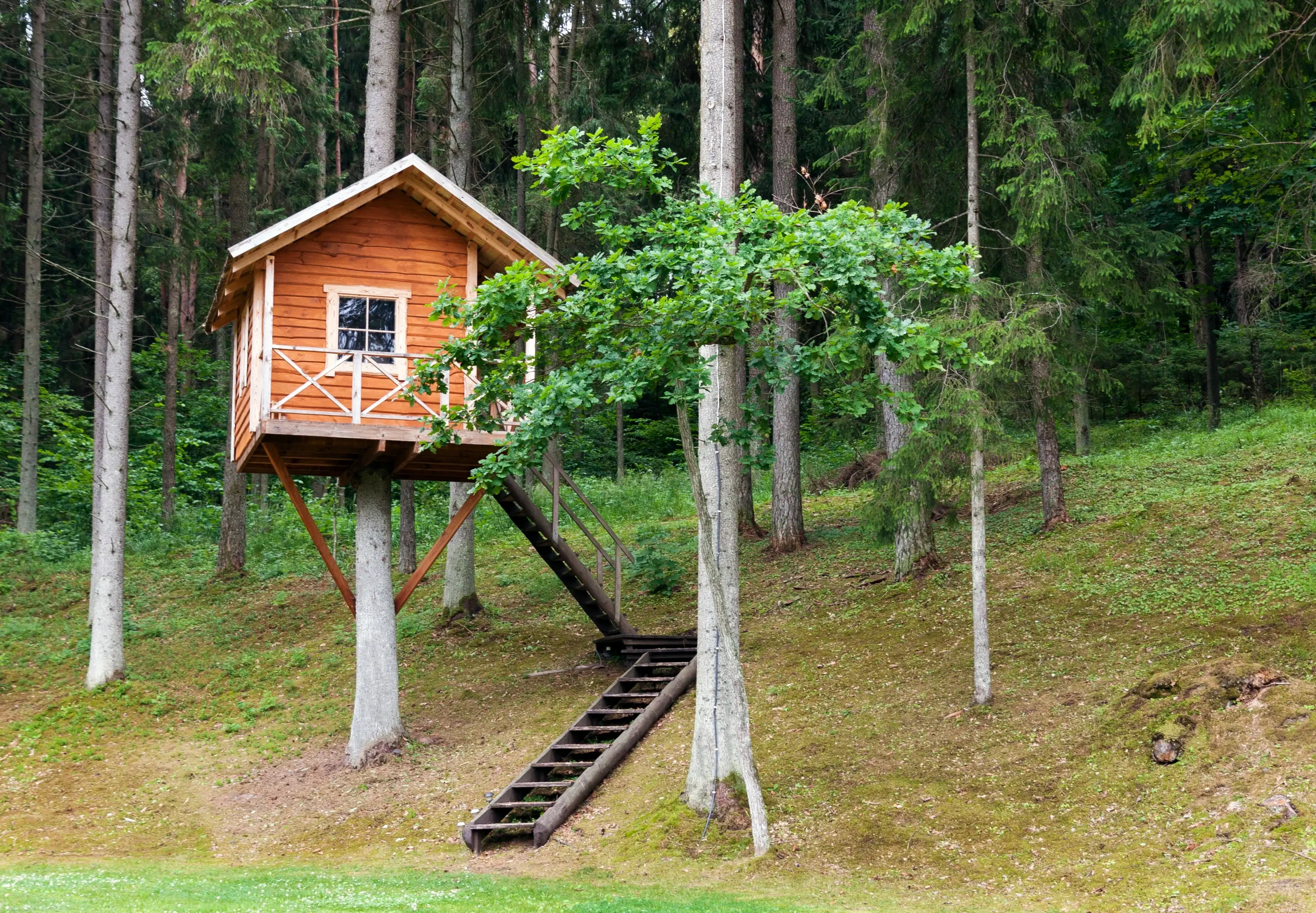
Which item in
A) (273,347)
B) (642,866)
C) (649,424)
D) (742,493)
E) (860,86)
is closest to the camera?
(642,866)

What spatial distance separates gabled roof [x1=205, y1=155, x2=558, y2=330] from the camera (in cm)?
1366

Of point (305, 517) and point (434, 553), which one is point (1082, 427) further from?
point (305, 517)

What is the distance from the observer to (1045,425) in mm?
16531

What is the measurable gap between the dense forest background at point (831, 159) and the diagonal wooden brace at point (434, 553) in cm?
536

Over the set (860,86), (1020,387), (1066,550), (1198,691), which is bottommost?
(1198,691)

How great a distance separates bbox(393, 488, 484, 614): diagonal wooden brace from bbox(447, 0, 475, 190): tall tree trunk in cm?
707

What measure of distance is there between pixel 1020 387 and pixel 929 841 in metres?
6.36

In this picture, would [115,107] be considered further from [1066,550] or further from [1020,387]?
[1066,550]

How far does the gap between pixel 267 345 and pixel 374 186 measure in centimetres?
251

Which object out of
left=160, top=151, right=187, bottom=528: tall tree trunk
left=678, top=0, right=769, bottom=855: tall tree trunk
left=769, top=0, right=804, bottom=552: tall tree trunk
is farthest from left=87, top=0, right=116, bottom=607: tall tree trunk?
left=769, top=0, right=804, bottom=552: tall tree trunk

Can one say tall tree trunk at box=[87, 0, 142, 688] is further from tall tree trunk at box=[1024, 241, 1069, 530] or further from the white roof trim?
tall tree trunk at box=[1024, 241, 1069, 530]

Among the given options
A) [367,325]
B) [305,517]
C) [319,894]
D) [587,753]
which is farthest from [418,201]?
[319,894]

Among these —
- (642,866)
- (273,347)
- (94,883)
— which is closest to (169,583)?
(273,347)

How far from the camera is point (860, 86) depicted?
15.4m
